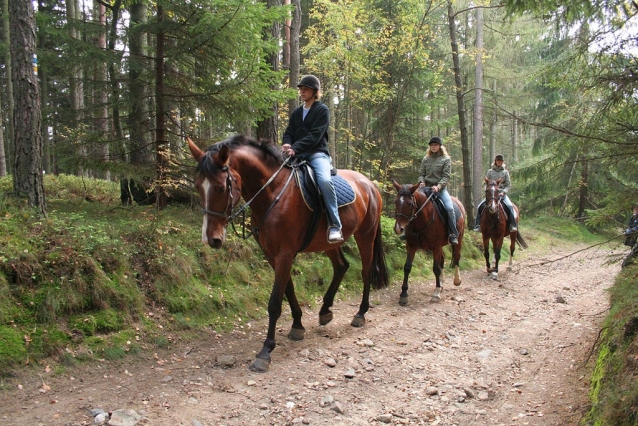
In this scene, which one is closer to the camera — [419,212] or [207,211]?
[207,211]

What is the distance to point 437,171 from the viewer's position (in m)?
8.70

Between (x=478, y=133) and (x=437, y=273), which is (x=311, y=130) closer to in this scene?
(x=437, y=273)

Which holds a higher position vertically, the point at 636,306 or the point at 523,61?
the point at 523,61

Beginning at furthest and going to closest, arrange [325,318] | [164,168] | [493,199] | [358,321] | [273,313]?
[493,199] → [164,168] → [358,321] → [325,318] → [273,313]

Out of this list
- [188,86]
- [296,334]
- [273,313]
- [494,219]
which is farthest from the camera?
[494,219]

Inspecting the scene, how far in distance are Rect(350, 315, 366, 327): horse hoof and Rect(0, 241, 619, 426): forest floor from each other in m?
0.13

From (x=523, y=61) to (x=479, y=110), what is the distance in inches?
476

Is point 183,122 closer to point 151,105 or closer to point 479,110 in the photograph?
point 151,105

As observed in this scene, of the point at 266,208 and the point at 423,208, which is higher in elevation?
the point at 266,208

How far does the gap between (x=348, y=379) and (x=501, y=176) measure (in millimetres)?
9125

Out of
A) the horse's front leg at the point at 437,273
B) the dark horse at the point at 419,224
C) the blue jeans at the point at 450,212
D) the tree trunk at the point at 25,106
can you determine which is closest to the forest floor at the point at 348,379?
the horse's front leg at the point at 437,273

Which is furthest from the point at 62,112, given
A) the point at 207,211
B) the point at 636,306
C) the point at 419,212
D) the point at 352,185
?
the point at 636,306

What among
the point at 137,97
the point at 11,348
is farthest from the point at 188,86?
the point at 11,348

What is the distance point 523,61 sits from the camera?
25.9 meters
